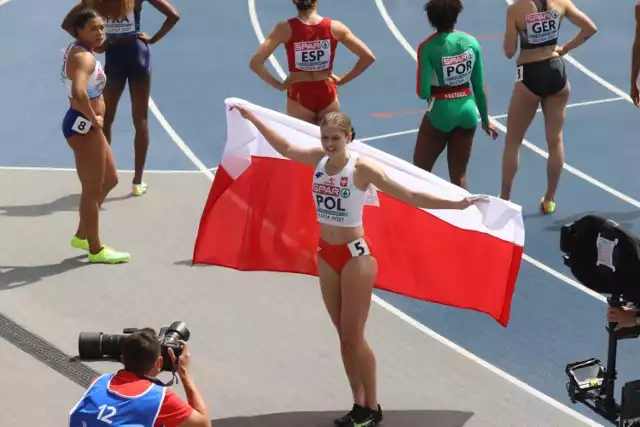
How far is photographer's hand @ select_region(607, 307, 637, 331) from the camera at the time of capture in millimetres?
6004

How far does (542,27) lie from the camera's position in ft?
34.1

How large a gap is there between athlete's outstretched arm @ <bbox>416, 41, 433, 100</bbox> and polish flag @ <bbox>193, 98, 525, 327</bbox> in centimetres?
224

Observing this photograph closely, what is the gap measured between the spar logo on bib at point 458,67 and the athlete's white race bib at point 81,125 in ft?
10.1

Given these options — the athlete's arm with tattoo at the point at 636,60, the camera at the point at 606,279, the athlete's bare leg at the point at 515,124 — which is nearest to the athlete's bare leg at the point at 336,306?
the camera at the point at 606,279

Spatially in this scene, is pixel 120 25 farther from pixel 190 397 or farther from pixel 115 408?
pixel 115 408

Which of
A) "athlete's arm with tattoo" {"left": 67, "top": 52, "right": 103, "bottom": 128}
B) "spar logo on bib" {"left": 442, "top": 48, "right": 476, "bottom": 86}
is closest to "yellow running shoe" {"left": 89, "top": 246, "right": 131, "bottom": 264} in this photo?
"athlete's arm with tattoo" {"left": 67, "top": 52, "right": 103, "bottom": 128}

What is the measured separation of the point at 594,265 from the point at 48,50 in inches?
436

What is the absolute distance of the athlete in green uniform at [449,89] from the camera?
31.7 ft

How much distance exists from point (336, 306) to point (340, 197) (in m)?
0.72

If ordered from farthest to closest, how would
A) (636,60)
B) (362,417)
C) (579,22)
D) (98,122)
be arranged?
(579,22) → (636,60) → (98,122) → (362,417)

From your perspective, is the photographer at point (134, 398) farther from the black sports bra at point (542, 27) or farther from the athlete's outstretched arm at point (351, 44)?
the black sports bra at point (542, 27)

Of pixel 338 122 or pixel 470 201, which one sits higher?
pixel 338 122

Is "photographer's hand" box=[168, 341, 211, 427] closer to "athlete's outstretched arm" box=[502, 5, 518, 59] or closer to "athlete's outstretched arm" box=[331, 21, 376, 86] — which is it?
"athlete's outstretched arm" box=[331, 21, 376, 86]

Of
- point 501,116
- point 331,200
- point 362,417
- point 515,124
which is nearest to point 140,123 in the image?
point 515,124
